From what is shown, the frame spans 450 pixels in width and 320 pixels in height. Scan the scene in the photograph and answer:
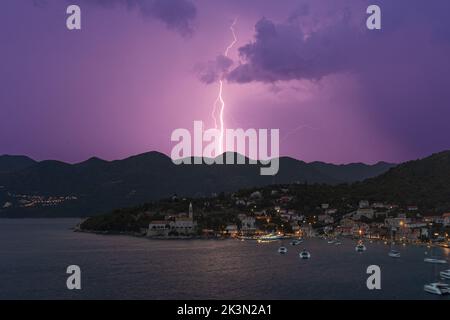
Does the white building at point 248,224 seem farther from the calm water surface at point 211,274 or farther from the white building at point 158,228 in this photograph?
the calm water surface at point 211,274

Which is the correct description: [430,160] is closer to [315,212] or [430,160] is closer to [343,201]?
[343,201]

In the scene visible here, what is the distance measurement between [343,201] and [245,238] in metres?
33.4

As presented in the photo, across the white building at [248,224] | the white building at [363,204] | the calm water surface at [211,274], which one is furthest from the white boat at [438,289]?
the white building at [363,204]

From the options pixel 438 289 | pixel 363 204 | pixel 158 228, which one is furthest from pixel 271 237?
pixel 438 289

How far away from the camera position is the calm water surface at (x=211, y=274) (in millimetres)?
27453

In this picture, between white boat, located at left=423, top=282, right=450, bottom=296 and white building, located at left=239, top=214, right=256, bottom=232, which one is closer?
white boat, located at left=423, top=282, right=450, bottom=296

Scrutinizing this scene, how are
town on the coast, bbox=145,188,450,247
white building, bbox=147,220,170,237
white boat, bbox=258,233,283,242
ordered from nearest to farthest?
town on the coast, bbox=145,188,450,247 < white boat, bbox=258,233,283,242 < white building, bbox=147,220,170,237

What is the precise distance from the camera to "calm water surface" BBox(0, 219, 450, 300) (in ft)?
90.1

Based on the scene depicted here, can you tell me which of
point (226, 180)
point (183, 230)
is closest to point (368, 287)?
point (183, 230)

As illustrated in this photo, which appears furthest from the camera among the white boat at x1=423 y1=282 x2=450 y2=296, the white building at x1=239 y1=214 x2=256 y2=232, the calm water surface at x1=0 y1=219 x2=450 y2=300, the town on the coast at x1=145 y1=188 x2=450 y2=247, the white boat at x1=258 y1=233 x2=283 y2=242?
the white building at x1=239 y1=214 x2=256 y2=232

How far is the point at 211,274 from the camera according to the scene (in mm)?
34719

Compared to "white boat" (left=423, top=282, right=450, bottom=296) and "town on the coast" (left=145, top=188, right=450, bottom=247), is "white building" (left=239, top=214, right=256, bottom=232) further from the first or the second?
"white boat" (left=423, top=282, right=450, bottom=296)

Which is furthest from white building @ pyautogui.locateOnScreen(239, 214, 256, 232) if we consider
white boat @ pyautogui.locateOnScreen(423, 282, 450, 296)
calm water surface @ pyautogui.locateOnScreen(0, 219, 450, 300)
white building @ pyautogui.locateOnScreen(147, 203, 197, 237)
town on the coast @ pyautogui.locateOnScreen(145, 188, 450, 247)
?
white boat @ pyautogui.locateOnScreen(423, 282, 450, 296)
